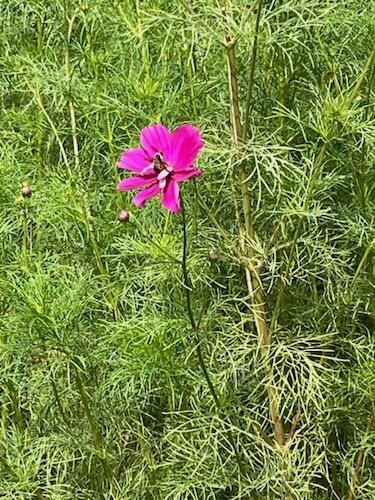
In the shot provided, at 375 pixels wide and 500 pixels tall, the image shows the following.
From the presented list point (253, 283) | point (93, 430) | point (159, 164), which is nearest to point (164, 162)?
point (159, 164)

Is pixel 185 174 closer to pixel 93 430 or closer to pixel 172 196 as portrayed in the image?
pixel 172 196

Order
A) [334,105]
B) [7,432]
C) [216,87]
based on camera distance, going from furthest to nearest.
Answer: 1. [7,432]
2. [216,87]
3. [334,105]

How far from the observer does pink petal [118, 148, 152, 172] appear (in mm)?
1227

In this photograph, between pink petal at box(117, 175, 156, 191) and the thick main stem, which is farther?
the thick main stem

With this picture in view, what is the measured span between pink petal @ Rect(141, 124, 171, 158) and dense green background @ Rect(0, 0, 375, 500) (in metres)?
0.16

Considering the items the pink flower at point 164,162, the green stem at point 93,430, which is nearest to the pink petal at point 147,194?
the pink flower at point 164,162

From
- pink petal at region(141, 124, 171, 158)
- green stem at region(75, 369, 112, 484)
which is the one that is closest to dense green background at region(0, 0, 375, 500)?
green stem at region(75, 369, 112, 484)

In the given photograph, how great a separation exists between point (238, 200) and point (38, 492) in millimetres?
658

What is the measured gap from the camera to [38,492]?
5.42 feet

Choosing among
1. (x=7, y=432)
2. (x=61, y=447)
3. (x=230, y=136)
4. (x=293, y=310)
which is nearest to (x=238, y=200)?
(x=230, y=136)

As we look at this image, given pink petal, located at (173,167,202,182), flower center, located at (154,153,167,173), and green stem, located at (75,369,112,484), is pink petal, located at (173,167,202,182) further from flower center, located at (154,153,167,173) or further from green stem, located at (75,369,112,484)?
green stem, located at (75,369,112,484)

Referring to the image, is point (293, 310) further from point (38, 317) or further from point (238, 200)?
point (38, 317)

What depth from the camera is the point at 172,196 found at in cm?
118

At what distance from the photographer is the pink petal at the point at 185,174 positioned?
1.17 m
